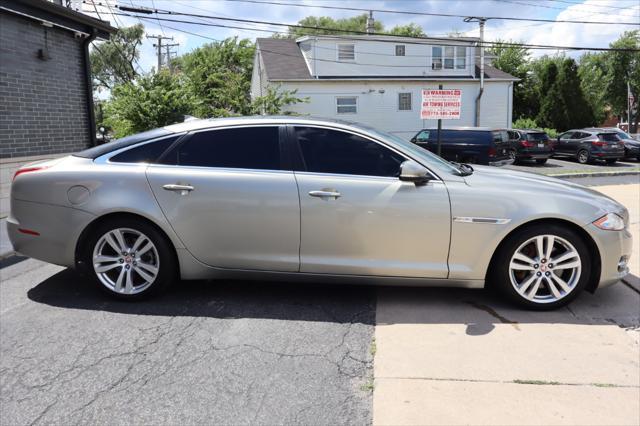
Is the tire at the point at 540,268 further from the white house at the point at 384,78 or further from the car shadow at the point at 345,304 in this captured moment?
the white house at the point at 384,78

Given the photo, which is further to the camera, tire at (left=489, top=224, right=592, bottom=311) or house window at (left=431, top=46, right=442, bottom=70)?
house window at (left=431, top=46, right=442, bottom=70)

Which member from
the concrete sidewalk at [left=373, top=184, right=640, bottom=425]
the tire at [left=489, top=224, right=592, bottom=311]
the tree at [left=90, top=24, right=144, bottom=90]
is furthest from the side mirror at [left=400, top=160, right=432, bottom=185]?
the tree at [left=90, top=24, right=144, bottom=90]

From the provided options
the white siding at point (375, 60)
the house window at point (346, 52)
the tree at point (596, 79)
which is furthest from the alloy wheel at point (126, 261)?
the tree at point (596, 79)

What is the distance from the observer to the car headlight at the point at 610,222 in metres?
4.07

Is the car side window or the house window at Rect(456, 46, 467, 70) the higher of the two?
the house window at Rect(456, 46, 467, 70)

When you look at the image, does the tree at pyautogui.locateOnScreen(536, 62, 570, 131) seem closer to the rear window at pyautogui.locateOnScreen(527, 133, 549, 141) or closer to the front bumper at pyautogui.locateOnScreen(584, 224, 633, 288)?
the rear window at pyautogui.locateOnScreen(527, 133, 549, 141)

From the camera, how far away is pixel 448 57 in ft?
97.4

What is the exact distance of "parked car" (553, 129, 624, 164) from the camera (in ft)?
73.4

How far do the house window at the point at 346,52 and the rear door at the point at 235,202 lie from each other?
83.8 ft

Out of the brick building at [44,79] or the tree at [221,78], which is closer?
the brick building at [44,79]

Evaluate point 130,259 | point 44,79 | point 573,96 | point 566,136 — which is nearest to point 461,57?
point 566,136

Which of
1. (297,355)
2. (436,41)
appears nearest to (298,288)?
(297,355)

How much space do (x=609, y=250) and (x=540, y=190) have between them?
690 mm

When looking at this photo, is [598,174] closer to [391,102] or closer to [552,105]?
[391,102]
